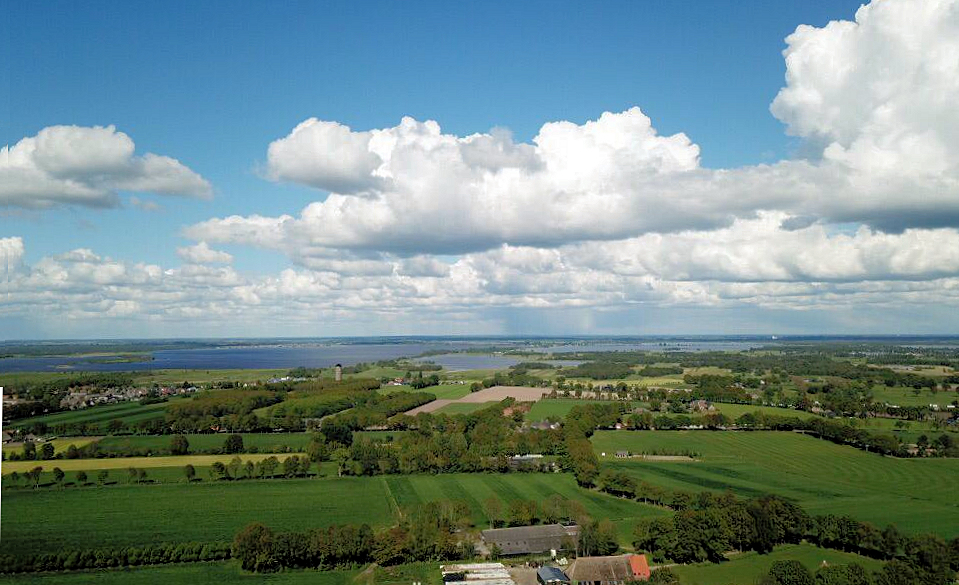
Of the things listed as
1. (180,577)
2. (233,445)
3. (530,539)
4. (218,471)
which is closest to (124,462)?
(233,445)

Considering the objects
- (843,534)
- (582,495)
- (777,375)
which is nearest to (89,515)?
(582,495)

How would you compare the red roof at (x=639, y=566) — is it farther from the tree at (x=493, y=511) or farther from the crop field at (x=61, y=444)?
the crop field at (x=61, y=444)

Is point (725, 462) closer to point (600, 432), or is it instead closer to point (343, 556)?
point (600, 432)

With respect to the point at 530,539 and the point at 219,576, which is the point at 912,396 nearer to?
the point at 530,539

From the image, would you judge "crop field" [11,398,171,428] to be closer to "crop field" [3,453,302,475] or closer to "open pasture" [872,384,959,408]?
"crop field" [3,453,302,475]

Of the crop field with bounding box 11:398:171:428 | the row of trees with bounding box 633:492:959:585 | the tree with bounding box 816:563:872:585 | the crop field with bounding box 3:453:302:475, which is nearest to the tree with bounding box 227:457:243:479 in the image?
the crop field with bounding box 3:453:302:475

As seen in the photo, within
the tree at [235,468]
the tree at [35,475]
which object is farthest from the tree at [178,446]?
the tree at [35,475]

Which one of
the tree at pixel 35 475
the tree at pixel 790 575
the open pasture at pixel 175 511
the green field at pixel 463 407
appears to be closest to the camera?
the tree at pixel 790 575
